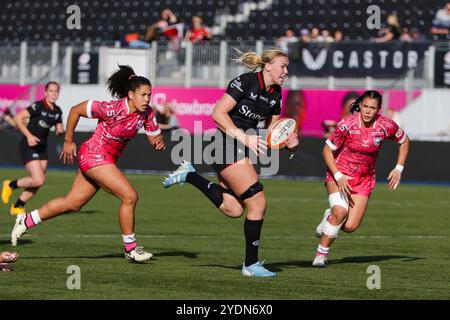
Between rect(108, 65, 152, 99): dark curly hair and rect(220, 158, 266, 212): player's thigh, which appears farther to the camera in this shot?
rect(108, 65, 152, 99): dark curly hair

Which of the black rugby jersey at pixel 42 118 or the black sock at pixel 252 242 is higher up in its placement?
the black rugby jersey at pixel 42 118

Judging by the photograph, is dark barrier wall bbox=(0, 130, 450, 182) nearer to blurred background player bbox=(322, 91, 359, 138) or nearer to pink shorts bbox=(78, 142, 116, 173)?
blurred background player bbox=(322, 91, 359, 138)

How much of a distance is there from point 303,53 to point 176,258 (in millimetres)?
18257

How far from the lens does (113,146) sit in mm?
12258

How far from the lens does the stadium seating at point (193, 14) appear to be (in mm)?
32875

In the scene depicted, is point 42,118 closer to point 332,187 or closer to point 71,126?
point 71,126

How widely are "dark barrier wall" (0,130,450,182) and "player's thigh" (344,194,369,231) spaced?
14384mm

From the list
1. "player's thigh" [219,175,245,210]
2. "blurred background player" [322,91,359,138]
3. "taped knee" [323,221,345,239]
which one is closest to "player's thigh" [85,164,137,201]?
"player's thigh" [219,175,245,210]

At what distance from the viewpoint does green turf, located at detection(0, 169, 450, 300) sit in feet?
32.9

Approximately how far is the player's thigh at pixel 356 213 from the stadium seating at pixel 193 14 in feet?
66.2

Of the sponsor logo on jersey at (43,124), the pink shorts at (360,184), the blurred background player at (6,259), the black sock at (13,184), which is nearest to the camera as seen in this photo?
the blurred background player at (6,259)

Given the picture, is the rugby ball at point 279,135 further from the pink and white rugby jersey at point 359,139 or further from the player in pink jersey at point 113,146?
the player in pink jersey at point 113,146

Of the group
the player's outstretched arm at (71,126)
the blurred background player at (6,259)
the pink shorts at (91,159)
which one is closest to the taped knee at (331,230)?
the pink shorts at (91,159)

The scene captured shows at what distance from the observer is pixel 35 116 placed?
1831cm
